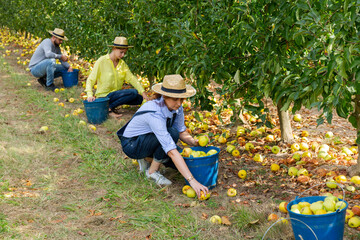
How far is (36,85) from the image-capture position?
8914mm

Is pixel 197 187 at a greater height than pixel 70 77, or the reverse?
pixel 197 187

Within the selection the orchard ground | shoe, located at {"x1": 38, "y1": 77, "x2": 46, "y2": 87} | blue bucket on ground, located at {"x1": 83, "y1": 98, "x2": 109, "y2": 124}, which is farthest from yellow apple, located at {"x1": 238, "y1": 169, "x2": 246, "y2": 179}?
shoe, located at {"x1": 38, "y1": 77, "x2": 46, "y2": 87}

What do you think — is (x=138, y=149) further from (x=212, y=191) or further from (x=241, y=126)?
(x=241, y=126)

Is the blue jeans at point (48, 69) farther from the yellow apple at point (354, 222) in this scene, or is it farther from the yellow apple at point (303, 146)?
the yellow apple at point (354, 222)

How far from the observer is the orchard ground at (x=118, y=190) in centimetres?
302

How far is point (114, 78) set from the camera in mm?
6105

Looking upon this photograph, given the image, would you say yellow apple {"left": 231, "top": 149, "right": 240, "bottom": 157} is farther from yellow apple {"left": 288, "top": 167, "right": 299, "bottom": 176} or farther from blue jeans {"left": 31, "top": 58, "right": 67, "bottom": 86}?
blue jeans {"left": 31, "top": 58, "right": 67, "bottom": 86}

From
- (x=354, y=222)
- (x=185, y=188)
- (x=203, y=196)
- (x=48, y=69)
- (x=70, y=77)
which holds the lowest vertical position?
(x=70, y=77)

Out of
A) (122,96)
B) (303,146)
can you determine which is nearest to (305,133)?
(303,146)

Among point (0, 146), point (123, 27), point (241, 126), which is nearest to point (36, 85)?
point (123, 27)

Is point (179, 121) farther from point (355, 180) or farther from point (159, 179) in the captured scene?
point (355, 180)

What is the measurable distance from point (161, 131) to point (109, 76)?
2815 mm

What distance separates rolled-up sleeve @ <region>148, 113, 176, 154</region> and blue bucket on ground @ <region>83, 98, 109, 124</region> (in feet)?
8.14

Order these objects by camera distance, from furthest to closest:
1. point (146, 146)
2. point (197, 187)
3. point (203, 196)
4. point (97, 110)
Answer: point (97, 110) < point (146, 146) < point (203, 196) < point (197, 187)
